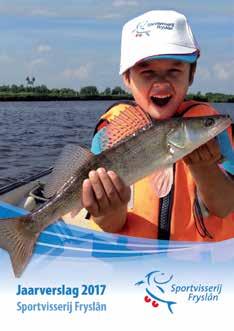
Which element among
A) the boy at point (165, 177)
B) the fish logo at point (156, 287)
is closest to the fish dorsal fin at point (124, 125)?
the boy at point (165, 177)

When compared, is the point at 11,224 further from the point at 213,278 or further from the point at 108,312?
the point at 213,278

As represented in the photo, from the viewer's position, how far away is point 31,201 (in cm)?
748

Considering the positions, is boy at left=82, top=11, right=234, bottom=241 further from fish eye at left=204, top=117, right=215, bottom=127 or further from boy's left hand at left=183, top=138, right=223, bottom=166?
fish eye at left=204, top=117, right=215, bottom=127

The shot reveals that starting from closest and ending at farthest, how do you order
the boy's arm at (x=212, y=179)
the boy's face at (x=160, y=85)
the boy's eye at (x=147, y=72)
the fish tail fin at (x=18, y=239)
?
the fish tail fin at (x=18, y=239)
the boy's arm at (x=212, y=179)
the boy's face at (x=160, y=85)
the boy's eye at (x=147, y=72)

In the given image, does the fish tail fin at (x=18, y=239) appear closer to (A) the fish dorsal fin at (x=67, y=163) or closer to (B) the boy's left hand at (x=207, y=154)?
(A) the fish dorsal fin at (x=67, y=163)

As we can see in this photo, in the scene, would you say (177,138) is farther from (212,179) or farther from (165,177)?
(212,179)

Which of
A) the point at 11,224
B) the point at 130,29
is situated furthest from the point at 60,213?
the point at 130,29

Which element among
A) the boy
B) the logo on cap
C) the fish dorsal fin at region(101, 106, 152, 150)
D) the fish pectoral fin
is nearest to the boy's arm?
the boy

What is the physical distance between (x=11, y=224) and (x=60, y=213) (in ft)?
0.94

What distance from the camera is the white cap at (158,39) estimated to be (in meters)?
3.66

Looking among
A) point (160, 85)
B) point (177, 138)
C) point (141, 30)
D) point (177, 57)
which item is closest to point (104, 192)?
point (177, 138)

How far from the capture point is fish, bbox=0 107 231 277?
3.27 m

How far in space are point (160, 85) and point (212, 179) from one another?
65 cm

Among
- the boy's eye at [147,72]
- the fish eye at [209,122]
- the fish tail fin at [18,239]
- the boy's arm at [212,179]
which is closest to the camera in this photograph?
the fish eye at [209,122]
